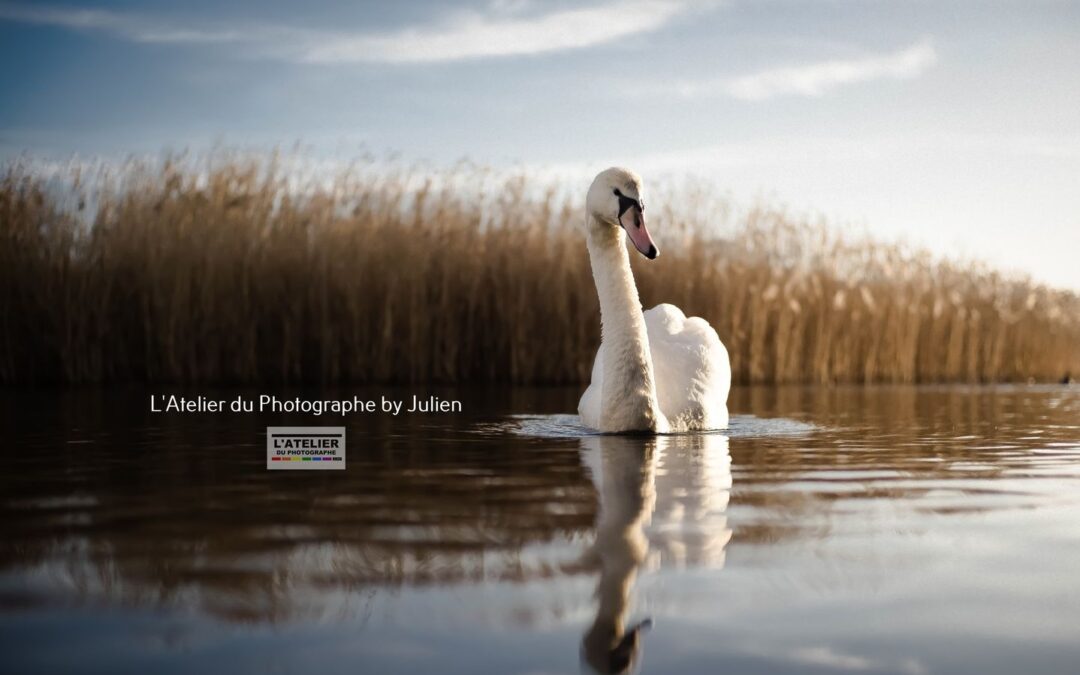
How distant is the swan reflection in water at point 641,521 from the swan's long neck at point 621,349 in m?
0.26

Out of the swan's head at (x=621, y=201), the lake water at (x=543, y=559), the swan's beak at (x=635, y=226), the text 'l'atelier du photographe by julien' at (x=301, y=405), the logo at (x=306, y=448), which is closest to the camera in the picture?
the lake water at (x=543, y=559)

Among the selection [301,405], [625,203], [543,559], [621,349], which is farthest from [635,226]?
[301,405]

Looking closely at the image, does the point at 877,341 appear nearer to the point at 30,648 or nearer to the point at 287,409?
the point at 287,409

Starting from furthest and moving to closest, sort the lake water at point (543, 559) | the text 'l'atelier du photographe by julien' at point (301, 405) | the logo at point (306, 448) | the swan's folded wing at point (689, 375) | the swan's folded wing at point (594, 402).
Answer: the text 'l'atelier du photographe by julien' at point (301, 405) → the swan's folded wing at point (594, 402) → the swan's folded wing at point (689, 375) → the logo at point (306, 448) → the lake water at point (543, 559)

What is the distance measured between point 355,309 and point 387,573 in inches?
386

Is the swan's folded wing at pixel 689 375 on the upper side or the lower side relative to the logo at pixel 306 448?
upper

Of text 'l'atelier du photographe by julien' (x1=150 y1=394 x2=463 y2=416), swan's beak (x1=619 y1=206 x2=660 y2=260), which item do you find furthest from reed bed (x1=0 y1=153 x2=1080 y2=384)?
swan's beak (x1=619 y1=206 x2=660 y2=260)

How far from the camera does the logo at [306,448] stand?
221 inches

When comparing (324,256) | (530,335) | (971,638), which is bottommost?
(971,638)

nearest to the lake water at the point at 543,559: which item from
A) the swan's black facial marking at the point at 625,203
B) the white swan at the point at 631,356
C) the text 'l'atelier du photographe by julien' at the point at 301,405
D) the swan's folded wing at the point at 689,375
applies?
the white swan at the point at 631,356

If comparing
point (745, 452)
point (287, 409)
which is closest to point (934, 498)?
point (745, 452)

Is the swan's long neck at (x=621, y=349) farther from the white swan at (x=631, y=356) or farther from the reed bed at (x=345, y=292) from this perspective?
the reed bed at (x=345, y=292)

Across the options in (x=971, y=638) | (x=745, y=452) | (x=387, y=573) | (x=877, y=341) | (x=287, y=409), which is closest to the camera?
(x=971, y=638)

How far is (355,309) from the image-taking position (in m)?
12.7
